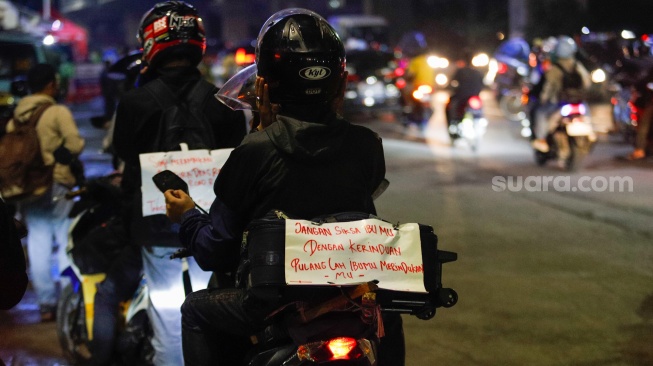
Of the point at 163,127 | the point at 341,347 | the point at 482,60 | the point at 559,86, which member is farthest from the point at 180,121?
the point at 482,60

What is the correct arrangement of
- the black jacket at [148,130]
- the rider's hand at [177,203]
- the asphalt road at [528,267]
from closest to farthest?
the rider's hand at [177,203] < the black jacket at [148,130] < the asphalt road at [528,267]

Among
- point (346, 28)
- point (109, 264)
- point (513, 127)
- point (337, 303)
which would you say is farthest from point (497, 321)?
point (346, 28)

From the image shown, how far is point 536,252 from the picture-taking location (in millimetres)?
7633

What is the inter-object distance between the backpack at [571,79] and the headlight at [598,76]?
769 cm

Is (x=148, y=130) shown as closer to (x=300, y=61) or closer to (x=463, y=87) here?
(x=300, y=61)

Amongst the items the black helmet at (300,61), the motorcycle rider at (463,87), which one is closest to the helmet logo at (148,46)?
the black helmet at (300,61)

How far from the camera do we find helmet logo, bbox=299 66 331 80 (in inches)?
120

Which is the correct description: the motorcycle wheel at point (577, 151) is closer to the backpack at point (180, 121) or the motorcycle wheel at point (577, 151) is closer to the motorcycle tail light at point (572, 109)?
the motorcycle tail light at point (572, 109)

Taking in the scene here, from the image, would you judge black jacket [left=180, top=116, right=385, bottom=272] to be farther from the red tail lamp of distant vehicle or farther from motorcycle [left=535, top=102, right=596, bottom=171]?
the red tail lamp of distant vehicle

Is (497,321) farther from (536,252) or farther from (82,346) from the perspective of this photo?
(82,346)

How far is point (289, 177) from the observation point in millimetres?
2953

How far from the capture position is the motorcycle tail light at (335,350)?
2811mm

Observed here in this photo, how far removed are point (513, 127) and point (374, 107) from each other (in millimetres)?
3189

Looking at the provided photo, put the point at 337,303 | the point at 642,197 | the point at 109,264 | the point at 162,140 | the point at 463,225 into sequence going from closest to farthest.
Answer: the point at 337,303, the point at 162,140, the point at 109,264, the point at 463,225, the point at 642,197
